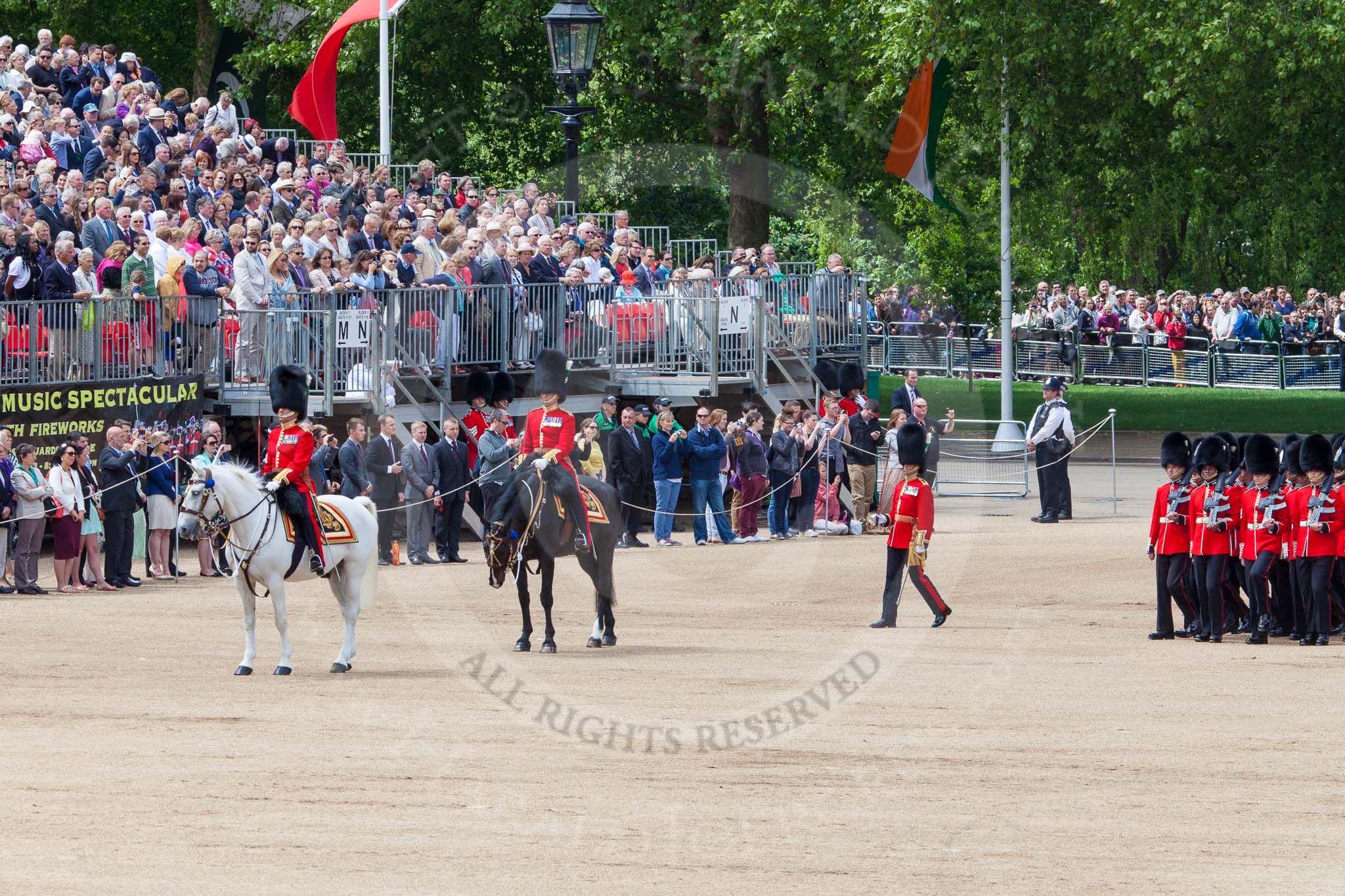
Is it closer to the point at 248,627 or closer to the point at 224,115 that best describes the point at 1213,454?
the point at 248,627

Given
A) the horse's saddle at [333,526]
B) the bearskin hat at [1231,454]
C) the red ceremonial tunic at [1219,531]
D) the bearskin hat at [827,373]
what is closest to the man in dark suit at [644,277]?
the bearskin hat at [827,373]

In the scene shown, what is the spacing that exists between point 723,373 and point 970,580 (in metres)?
6.55

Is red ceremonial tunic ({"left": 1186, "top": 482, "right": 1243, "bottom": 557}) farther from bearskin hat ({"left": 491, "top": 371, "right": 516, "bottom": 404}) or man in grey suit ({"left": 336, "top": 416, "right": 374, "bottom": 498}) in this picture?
man in grey suit ({"left": 336, "top": 416, "right": 374, "bottom": 498})

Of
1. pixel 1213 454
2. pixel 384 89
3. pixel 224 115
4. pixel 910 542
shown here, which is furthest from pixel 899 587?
pixel 384 89

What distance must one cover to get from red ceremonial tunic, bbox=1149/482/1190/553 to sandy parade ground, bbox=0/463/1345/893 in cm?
77

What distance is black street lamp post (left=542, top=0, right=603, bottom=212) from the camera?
73.8ft

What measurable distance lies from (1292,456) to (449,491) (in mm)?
8854

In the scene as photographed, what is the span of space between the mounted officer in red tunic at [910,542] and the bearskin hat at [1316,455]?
115 inches

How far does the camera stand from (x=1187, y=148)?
1184 inches

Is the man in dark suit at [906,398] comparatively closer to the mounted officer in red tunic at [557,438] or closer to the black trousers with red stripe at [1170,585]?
the black trousers with red stripe at [1170,585]

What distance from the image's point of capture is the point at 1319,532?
16.2 meters

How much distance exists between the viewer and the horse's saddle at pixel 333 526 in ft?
48.4

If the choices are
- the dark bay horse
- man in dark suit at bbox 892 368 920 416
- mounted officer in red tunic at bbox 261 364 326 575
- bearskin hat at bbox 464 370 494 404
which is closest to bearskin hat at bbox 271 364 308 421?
mounted officer in red tunic at bbox 261 364 326 575

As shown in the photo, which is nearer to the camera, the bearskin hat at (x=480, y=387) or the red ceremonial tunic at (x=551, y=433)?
the red ceremonial tunic at (x=551, y=433)
